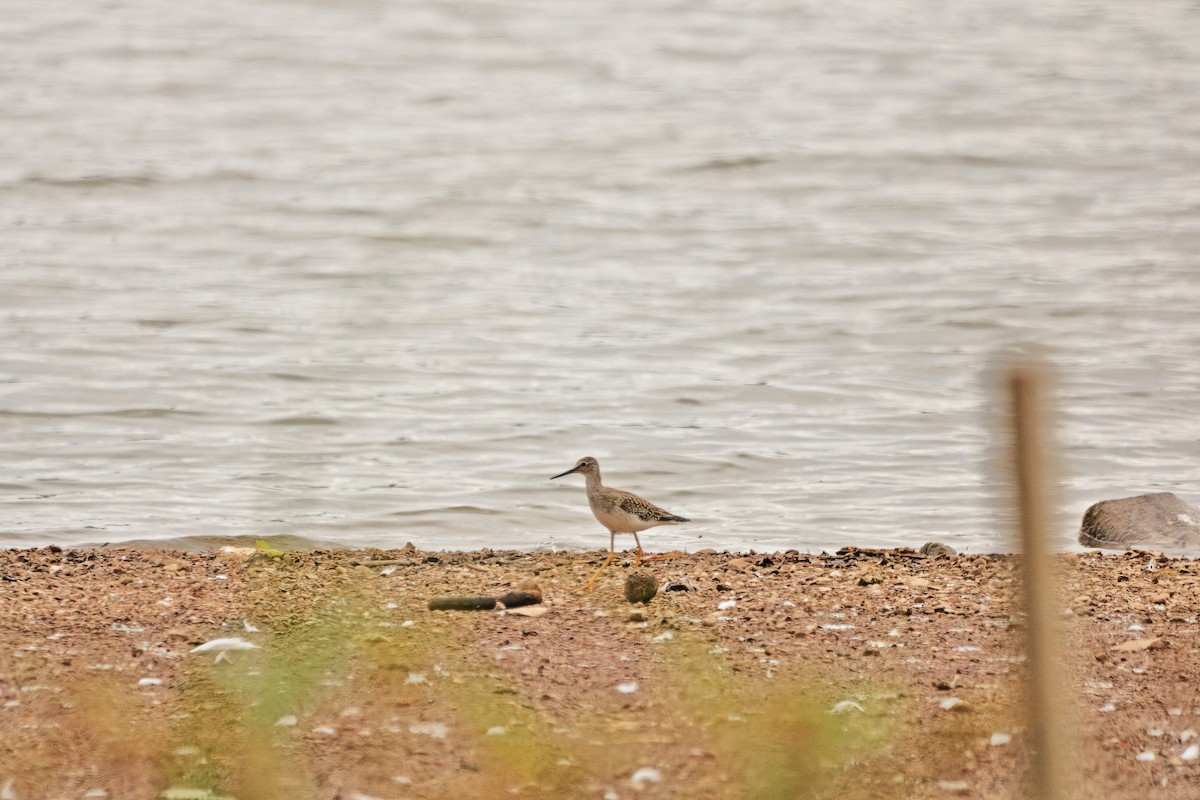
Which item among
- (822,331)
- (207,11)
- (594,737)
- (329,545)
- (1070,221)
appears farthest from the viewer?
(207,11)

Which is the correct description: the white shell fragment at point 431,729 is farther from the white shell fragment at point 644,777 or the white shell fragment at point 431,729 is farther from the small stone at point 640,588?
the small stone at point 640,588

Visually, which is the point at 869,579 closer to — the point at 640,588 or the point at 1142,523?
the point at 640,588

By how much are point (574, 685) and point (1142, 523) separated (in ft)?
16.2

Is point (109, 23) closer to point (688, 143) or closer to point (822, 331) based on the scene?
point (688, 143)

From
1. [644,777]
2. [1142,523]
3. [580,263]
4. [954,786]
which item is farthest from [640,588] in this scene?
[580,263]

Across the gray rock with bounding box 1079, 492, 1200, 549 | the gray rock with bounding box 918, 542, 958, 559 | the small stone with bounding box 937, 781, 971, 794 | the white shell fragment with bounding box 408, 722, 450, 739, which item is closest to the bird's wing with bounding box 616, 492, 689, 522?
the gray rock with bounding box 918, 542, 958, 559

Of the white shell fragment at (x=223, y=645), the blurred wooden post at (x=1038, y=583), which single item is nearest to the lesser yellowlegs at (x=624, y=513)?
the white shell fragment at (x=223, y=645)

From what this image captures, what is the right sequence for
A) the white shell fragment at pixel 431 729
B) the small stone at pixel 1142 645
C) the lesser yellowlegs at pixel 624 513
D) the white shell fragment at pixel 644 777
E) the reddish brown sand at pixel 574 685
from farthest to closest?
the lesser yellowlegs at pixel 624 513, the small stone at pixel 1142 645, the white shell fragment at pixel 431 729, the white shell fragment at pixel 644 777, the reddish brown sand at pixel 574 685

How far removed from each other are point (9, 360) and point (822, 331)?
7.54m

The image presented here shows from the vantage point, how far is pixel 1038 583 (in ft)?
8.25

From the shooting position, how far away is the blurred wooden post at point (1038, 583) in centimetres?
241

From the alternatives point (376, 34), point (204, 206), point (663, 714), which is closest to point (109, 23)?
point (376, 34)

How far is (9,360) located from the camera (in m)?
13.6

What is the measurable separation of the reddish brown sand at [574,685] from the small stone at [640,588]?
8cm
